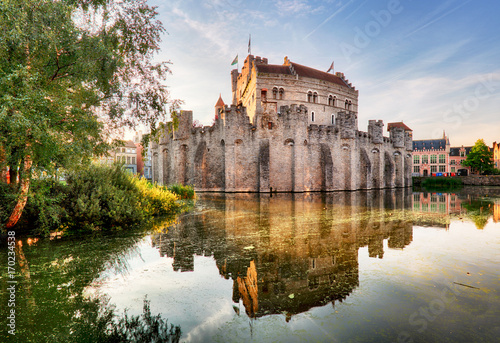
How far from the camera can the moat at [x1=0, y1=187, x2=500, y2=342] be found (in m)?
3.17

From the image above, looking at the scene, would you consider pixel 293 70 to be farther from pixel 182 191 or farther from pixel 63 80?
pixel 63 80

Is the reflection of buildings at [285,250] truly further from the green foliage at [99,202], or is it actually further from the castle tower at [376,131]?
the castle tower at [376,131]

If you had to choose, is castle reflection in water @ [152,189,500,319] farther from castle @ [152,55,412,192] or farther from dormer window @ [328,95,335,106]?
dormer window @ [328,95,335,106]

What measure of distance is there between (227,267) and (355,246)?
11.3 feet

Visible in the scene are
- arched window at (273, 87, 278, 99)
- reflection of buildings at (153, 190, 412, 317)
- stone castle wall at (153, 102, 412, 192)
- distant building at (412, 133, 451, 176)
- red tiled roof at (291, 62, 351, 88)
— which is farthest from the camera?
distant building at (412, 133, 451, 176)

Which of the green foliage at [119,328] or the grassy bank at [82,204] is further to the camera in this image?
the grassy bank at [82,204]

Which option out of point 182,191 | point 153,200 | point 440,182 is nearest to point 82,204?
point 153,200

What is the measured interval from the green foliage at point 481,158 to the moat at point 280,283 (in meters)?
62.2

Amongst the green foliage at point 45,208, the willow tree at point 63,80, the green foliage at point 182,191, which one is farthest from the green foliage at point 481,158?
the green foliage at point 45,208

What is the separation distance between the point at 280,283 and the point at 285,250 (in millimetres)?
1917

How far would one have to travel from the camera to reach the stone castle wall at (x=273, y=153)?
85.6 feet

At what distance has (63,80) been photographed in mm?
8430

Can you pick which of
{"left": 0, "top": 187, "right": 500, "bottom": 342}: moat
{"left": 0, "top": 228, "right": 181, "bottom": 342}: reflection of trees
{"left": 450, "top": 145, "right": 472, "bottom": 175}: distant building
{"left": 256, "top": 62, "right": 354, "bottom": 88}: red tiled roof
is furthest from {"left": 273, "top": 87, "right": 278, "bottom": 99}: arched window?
{"left": 450, "top": 145, "right": 472, "bottom": 175}: distant building

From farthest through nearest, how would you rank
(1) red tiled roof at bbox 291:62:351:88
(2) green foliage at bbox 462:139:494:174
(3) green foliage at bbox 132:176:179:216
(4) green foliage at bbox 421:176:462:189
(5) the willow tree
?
(2) green foliage at bbox 462:139:494:174 → (4) green foliage at bbox 421:176:462:189 → (1) red tiled roof at bbox 291:62:351:88 → (3) green foliage at bbox 132:176:179:216 → (5) the willow tree
